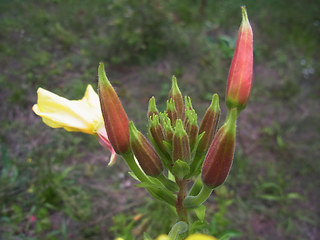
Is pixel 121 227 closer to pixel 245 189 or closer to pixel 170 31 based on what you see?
pixel 245 189

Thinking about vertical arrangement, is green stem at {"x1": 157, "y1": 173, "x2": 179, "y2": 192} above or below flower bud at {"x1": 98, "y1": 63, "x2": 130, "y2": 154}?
below

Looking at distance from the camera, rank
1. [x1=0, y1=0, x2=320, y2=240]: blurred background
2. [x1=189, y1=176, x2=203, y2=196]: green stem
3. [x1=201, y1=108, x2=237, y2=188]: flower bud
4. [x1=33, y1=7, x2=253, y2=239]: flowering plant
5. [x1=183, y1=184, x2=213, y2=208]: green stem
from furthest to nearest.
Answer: [x1=0, y1=0, x2=320, y2=240]: blurred background < [x1=189, y1=176, x2=203, y2=196]: green stem < [x1=183, y1=184, x2=213, y2=208]: green stem < [x1=33, y1=7, x2=253, y2=239]: flowering plant < [x1=201, y1=108, x2=237, y2=188]: flower bud

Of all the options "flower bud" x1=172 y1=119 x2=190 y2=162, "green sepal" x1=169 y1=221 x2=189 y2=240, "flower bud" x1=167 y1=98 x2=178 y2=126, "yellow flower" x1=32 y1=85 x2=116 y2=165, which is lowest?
"green sepal" x1=169 y1=221 x2=189 y2=240

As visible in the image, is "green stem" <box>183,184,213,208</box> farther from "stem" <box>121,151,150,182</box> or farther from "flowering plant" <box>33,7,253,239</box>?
"stem" <box>121,151,150,182</box>

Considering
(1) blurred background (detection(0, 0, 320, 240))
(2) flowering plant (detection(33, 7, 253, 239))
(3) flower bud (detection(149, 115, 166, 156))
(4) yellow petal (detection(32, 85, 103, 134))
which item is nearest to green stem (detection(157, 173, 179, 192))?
(2) flowering plant (detection(33, 7, 253, 239))

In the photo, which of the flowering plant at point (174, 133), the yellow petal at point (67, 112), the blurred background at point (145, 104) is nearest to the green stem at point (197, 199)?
the flowering plant at point (174, 133)
